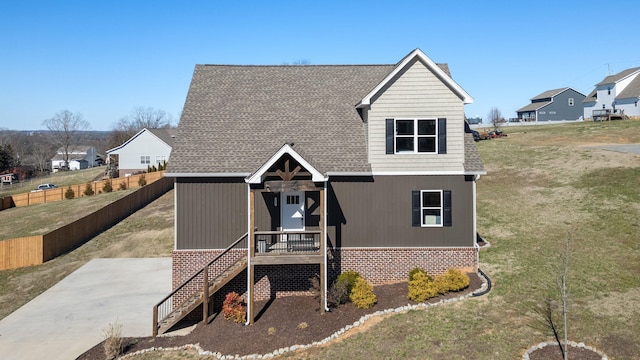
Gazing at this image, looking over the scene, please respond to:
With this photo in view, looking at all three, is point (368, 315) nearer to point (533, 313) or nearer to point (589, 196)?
point (533, 313)

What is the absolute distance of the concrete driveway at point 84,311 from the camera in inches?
551

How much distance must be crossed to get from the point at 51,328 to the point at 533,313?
1719 cm

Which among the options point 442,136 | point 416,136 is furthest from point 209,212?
point 442,136

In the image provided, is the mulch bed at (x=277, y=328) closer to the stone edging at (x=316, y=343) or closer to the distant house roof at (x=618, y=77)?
the stone edging at (x=316, y=343)

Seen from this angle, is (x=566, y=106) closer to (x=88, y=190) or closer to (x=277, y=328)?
(x=88, y=190)

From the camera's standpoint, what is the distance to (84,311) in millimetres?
16875

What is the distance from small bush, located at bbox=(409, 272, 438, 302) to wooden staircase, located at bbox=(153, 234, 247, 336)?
648cm

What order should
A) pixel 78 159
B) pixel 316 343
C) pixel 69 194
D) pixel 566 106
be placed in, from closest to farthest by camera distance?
pixel 316 343 < pixel 69 194 < pixel 566 106 < pixel 78 159

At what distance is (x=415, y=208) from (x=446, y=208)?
1287 mm

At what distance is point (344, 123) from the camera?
1900 centimetres

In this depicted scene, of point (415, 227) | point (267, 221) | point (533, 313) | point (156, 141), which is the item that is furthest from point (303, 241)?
point (156, 141)

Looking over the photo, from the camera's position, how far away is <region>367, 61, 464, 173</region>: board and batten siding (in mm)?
17203

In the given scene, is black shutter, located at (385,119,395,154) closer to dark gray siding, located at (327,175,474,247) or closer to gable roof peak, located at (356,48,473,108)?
gable roof peak, located at (356,48,473,108)

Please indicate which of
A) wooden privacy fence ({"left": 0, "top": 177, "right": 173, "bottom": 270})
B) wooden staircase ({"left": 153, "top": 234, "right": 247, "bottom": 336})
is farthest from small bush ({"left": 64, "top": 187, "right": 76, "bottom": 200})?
wooden staircase ({"left": 153, "top": 234, "right": 247, "bottom": 336})
